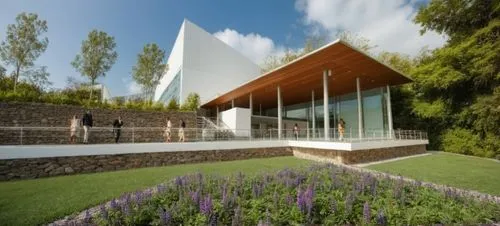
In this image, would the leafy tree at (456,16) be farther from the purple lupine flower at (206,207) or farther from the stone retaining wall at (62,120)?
the purple lupine flower at (206,207)

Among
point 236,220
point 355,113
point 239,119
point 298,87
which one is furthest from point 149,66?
point 236,220

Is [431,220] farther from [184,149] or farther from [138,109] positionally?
[138,109]

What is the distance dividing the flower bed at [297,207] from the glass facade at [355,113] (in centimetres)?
1022

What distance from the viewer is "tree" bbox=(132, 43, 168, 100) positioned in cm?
2283

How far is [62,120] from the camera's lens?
1416 cm

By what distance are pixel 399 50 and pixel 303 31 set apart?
12588 mm

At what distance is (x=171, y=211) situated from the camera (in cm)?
347

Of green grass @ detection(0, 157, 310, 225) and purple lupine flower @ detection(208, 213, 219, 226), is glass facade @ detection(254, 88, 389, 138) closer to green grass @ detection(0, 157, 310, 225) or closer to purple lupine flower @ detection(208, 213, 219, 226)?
green grass @ detection(0, 157, 310, 225)

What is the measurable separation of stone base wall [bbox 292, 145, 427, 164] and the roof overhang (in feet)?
14.7

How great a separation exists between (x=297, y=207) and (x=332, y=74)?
12782mm

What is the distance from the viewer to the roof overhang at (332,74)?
11.7 meters

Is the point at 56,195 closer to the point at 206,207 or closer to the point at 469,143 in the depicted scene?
the point at 206,207

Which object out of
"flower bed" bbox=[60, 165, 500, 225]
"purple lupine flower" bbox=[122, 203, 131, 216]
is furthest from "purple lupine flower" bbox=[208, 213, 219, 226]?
"purple lupine flower" bbox=[122, 203, 131, 216]

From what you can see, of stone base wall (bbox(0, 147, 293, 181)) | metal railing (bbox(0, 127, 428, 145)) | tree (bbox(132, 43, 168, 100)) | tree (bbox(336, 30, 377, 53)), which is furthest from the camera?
tree (bbox(336, 30, 377, 53))
